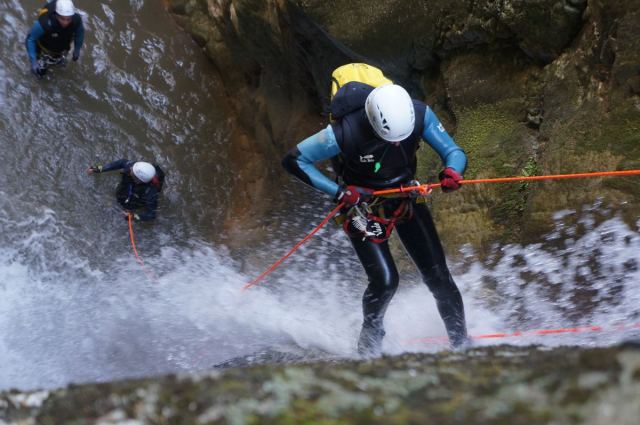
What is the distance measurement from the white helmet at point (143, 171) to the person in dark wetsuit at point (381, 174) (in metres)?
3.62

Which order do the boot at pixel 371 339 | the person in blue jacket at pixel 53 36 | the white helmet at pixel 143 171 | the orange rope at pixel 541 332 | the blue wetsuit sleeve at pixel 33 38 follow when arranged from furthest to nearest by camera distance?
the blue wetsuit sleeve at pixel 33 38
the person in blue jacket at pixel 53 36
the white helmet at pixel 143 171
the boot at pixel 371 339
the orange rope at pixel 541 332

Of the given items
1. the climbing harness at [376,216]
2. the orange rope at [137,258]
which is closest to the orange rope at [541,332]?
the climbing harness at [376,216]

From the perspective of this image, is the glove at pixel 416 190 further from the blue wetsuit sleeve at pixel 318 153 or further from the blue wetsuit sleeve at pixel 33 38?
the blue wetsuit sleeve at pixel 33 38

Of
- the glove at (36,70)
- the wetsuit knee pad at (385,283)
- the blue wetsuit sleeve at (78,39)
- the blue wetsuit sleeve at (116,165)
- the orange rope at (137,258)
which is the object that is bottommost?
the wetsuit knee pad at (385,283)

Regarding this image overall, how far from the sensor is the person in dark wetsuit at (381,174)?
179 inches

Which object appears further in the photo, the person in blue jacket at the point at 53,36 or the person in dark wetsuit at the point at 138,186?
the person in blue jacket at the point at 53,36

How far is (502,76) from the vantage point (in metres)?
6.92

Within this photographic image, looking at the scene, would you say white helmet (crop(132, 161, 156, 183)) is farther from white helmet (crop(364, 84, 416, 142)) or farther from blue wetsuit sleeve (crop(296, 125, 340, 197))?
white helmet (crop(364, 84, 416, 142))

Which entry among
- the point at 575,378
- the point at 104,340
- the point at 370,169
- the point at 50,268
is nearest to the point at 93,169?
the point at 50,268

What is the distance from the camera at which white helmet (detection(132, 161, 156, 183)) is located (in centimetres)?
802

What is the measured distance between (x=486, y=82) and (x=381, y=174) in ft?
9.23

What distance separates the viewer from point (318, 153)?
4.86 metres

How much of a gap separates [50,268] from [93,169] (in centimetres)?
151

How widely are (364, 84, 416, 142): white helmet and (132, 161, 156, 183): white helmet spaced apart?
14.4 feet
